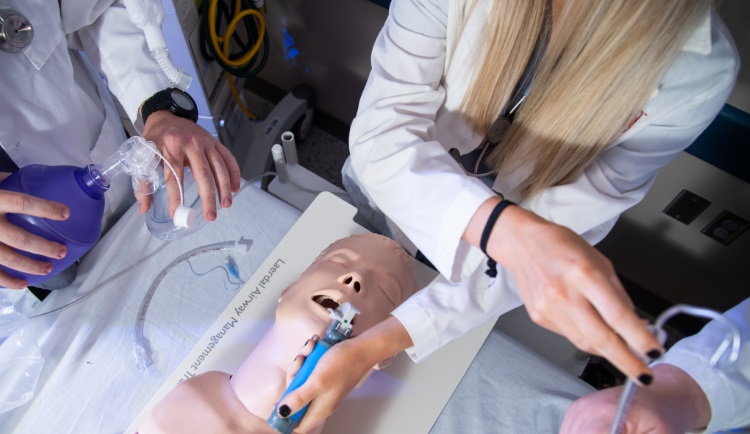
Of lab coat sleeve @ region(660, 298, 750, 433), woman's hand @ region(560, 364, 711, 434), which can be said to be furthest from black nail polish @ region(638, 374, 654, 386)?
lab coat sleeve @ region(660, 298, 750, 433)

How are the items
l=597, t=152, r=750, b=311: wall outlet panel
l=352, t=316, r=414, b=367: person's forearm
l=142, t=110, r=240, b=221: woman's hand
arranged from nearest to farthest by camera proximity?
1. l=352, t=316, r=414, b=367: person's forearm
2. l=142, t=110, r=240, b=221: woman's hand
3. l=597, t=152, r=750, b=311: wall outlet panel

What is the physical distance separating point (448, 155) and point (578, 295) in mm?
424

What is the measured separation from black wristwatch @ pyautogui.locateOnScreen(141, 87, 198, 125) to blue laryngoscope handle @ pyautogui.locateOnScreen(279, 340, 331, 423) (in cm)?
63

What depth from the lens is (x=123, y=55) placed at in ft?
3.81

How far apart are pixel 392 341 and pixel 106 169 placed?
637 mm

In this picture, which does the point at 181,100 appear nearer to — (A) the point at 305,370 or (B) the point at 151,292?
(B) the point at 151,292

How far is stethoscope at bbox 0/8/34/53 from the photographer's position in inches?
35.5

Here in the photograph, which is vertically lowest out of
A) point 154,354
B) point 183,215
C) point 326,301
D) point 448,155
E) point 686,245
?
point 154,354

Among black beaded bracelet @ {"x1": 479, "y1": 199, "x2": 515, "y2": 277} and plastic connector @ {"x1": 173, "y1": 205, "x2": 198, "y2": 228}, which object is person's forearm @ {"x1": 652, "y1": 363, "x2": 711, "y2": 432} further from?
plastic connector @ {"x1": 173, "y1": 205, "x2": 198, "y2": 228}

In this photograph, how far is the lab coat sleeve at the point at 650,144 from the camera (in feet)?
2.87

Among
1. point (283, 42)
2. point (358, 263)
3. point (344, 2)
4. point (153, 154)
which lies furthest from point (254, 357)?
point (283, 42)

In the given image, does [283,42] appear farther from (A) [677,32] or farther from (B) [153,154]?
(A) [677,32]

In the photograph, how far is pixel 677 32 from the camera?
780mm

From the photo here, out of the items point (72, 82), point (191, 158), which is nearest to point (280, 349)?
point (191, 158)
